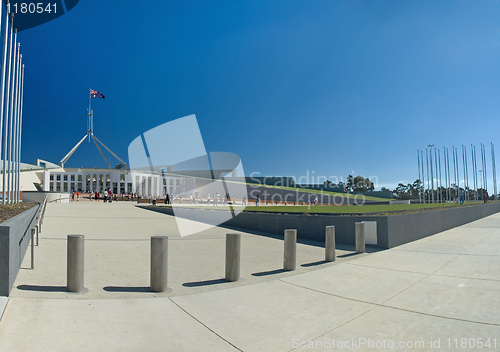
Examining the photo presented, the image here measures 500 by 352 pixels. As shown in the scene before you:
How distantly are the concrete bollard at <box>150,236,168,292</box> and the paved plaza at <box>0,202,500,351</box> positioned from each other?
200mm

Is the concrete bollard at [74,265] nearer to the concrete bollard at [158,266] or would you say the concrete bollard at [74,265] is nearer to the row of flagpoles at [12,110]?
the concrete bollard at [158,266]

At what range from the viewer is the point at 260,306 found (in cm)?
454

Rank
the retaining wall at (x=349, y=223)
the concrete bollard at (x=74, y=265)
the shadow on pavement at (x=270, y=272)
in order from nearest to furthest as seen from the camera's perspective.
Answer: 1. the concrete bollard at (x=74, y=265)
2. the shadow on pavement at (x=270, y=272)
3. the retaining wall at (x=349, y=223)

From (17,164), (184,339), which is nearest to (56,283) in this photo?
(184,339)

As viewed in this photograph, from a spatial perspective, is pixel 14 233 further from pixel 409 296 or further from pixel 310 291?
pixel 409 296

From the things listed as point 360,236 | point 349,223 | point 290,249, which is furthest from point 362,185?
point 290,249

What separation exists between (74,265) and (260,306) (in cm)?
279

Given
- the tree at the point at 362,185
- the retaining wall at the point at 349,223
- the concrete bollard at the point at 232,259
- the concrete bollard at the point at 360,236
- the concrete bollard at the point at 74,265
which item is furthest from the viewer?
the tree at the point at 362,185

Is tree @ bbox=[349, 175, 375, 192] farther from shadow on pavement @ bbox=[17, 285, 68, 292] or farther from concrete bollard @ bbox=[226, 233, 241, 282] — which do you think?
shadow on pavement @ bbox=[17, 285, 68, 292]

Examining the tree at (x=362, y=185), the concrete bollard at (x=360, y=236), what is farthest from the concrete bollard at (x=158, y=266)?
the tree at (x=362, y=185)

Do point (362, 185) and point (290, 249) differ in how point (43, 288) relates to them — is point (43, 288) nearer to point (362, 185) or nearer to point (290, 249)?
point (290, 249)

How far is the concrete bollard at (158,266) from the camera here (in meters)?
5.10

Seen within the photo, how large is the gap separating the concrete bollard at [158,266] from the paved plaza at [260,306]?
200 millimetres

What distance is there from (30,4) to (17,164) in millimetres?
8048
